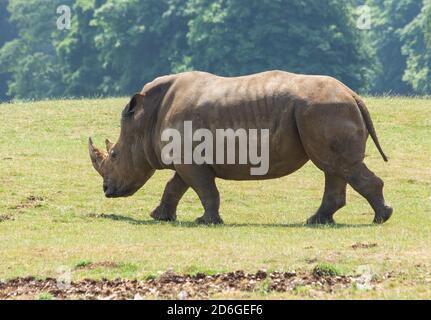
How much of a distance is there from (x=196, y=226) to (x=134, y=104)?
2.75 metres

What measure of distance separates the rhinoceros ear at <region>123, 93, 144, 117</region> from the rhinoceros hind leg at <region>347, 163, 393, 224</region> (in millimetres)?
3909

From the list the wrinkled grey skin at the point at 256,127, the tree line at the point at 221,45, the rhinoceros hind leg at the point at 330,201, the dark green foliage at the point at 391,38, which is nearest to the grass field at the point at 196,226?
the rhinoceros hind leg at the point at 330,201

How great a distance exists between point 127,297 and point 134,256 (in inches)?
115

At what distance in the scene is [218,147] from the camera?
22.5 metres

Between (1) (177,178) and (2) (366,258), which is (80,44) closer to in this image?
(1) (177,178)

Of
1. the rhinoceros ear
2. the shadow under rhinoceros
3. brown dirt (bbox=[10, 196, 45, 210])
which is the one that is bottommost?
brown dirt (bbox=[10, 196, 45, 210])

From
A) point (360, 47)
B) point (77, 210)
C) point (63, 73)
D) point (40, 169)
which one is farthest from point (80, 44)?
point (77, 210)

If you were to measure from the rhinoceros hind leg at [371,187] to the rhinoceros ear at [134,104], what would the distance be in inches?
154

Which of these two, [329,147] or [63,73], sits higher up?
[329,147]

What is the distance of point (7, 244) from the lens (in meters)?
19.8

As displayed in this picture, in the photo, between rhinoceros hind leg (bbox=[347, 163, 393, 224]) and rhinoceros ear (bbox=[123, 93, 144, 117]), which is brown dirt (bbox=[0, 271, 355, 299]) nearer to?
rhinoceros hind leg (bbox=[347, 163, 393, 224])

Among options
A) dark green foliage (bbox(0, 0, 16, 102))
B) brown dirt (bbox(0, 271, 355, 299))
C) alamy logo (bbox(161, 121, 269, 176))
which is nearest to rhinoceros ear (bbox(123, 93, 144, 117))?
alamy logo (bbox(161, 121, 269, 176))

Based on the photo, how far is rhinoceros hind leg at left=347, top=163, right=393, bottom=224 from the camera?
21594 mm

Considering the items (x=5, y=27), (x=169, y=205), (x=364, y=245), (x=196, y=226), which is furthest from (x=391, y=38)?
(x=364, y=245)
